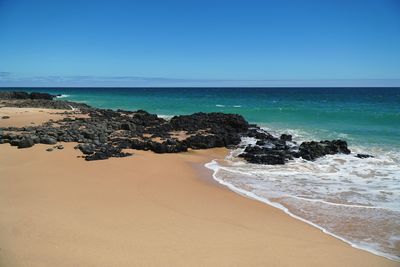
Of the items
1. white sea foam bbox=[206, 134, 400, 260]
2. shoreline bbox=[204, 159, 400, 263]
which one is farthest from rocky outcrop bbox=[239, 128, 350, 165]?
shoreline bbox=[204, 159, 400, 263]

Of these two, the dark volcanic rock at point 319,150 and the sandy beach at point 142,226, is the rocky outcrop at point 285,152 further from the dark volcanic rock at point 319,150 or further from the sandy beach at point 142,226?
the sandy beach at point 142,226

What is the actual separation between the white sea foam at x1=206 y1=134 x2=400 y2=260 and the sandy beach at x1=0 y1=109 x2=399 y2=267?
18.9 inches

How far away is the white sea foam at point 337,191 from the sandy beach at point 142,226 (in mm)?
479

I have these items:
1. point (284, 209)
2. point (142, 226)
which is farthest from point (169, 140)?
point (142, 226)

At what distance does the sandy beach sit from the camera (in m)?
4.75

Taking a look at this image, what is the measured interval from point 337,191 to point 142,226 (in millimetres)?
5213

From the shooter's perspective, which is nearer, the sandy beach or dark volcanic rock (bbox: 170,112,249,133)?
the sandy beach

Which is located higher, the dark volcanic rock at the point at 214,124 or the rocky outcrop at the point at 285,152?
the dark volcanic rock at the point at 214,124

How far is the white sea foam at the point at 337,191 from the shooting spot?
20.1ft

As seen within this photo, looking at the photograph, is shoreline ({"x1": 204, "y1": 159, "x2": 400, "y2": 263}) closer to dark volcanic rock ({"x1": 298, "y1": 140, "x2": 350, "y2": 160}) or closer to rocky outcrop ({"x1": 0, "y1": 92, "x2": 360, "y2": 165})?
rocky outcrop ({"x1": 0, "y1": 92, "x2": 360, "y2": 165})

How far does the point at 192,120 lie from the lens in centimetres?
2164

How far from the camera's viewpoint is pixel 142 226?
5840 mm

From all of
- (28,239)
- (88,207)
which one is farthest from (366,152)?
(28,239)

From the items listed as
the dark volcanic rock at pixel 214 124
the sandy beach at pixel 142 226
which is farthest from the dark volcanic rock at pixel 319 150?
the dark volcanic rock at pixel 214 124
